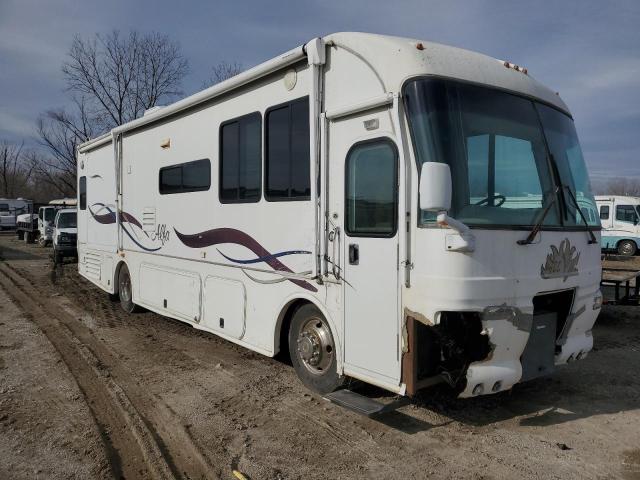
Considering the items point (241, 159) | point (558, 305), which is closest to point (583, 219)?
point (558, 305)

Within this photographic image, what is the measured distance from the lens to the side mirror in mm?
3643

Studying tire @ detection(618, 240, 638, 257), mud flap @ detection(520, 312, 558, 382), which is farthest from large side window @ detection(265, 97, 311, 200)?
tire @ detection(618, 240, 638, 257)

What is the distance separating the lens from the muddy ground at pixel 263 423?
148 inches

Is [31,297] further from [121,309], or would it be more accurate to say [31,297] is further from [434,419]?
[434,419]

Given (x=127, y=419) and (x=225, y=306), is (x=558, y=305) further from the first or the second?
(x=127, y=419)

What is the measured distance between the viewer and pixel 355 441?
13.6ft

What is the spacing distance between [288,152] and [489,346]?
2638 millimetres

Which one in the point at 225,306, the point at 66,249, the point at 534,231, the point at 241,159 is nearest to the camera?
the point at 534,231

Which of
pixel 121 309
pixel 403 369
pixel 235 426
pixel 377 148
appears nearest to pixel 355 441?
pixel 403 369

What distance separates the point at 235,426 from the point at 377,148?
2588mm

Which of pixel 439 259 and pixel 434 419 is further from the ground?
pixel 439 259

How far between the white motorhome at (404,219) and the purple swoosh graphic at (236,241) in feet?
0.09

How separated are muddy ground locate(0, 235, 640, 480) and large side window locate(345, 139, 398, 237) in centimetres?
166

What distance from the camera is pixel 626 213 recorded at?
21453 millimetres
